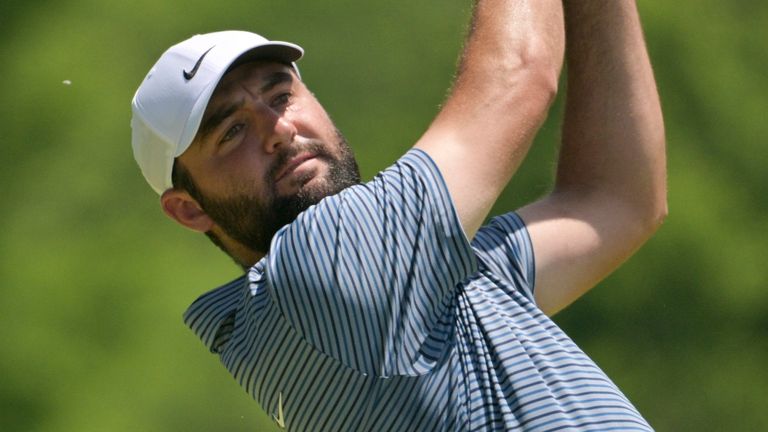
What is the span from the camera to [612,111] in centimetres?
131

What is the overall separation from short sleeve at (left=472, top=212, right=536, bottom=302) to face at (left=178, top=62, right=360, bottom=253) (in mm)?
194

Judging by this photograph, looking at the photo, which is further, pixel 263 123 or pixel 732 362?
pixel 732 362

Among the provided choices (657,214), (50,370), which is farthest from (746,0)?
(50,370)

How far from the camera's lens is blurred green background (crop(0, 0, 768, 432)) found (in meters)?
2.11

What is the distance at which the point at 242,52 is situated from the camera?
53.8 inches

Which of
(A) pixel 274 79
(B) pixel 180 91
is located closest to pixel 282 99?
(A) pixel 274 79

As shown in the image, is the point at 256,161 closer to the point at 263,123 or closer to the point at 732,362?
the point at 263,123

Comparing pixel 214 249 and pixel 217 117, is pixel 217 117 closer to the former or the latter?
pixel 217 117

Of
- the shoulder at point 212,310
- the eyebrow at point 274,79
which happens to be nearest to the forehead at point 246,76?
the eyebrow at point 274,79

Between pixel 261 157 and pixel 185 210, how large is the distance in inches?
7.2

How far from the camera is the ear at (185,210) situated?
4.78ft

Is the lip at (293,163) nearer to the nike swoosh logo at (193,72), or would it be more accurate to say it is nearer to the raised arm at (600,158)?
the nike swoosh logo at (193,72)

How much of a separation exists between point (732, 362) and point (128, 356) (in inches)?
46.0

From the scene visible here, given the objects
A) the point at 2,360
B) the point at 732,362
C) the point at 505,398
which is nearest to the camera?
the point at 505,398
